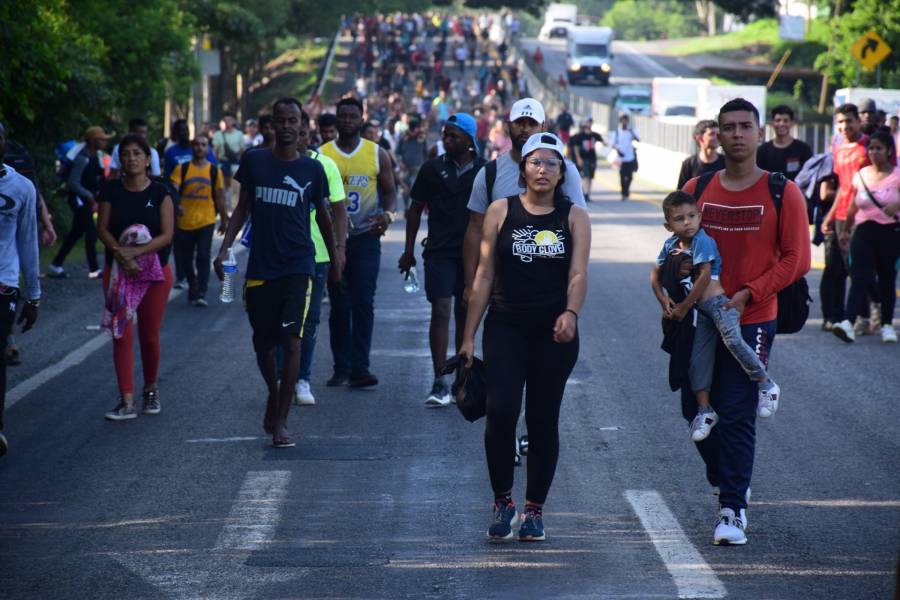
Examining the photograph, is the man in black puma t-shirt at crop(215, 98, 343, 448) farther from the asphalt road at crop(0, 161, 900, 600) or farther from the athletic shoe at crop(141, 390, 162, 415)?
the athletic shoe at crop(141, 390, 162, 415)

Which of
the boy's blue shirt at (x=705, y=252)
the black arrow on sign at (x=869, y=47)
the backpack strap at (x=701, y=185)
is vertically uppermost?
the black arrow on sign at (x=869, y=47)

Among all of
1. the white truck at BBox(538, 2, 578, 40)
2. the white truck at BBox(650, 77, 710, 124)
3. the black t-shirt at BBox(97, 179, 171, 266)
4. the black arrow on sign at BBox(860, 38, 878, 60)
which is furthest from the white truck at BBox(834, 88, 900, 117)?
the white truck at BBox(538, 2, 578, 40)

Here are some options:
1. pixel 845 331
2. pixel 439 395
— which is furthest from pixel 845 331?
pixel 439 395

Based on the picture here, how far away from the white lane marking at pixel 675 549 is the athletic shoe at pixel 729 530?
0.12 metres

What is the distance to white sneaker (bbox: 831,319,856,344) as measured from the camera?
1289 cm

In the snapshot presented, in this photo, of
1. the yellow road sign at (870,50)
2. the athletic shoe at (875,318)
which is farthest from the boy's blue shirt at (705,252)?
the yellow road sign at (870,50)

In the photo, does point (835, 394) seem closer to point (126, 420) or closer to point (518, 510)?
point (518, 510)

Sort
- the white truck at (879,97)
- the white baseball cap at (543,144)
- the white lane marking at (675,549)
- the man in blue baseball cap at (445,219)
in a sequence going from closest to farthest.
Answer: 1. the white lane marking at (675,549)
2. the white baseball cap at (543,144)
3. the man in blue baseball cap at (445,219)
4. the white truck at (879,97)

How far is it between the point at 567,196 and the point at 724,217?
686 mm

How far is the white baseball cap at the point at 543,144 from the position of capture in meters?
6.77

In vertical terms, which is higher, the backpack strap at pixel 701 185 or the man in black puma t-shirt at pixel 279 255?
the backpack strap at pixel 701 185

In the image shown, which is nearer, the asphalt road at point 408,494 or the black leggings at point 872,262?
the asphalt road at point 408,494

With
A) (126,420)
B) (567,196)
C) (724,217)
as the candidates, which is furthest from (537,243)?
(126,420)

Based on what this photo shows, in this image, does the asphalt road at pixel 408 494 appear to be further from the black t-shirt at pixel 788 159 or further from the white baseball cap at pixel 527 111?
the black t-shirt at pixel 788 159
